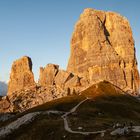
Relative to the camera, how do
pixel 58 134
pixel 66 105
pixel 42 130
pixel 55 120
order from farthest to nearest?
1. pixel 66 105
2. pixel 55 120
3. pixel 42 130
4. pixel 58 134

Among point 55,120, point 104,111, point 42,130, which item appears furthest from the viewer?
point 104,111

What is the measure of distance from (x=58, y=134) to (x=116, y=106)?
72.8 metres

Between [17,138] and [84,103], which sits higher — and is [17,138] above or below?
below

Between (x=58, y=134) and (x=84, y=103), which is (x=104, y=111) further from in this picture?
(x=58, y=134)

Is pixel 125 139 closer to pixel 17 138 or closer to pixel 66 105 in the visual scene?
pixel 17 138

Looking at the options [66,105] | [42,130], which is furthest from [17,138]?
[66,105]

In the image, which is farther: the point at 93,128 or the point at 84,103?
the point at 84,103

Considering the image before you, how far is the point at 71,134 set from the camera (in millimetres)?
85938

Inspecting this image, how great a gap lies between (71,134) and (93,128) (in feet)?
23.0

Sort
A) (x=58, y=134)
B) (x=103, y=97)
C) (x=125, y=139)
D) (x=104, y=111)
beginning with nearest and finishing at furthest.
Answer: (x=125, y=139) → (x=58, y=134) → (x=104, y=111) → (x=103, y=97)

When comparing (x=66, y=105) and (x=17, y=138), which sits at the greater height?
(x=66, y=105)

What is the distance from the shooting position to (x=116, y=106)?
160500 mm

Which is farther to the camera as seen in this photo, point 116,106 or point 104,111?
point 116,106

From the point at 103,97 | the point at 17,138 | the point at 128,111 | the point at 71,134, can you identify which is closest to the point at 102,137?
the point at 71,134
